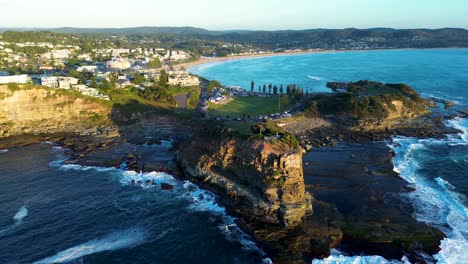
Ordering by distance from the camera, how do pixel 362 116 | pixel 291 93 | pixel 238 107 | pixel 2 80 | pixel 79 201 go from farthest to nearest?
pixel 291 93
pixel 238 107
pixel 2 80
pixel 362 116
pixel 79 201

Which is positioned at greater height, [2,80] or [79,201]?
[2,80]

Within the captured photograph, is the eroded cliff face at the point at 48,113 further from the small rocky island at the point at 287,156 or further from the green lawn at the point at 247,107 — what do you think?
the green lawn at the point at 247,107

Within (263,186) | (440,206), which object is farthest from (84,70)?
(440,206)

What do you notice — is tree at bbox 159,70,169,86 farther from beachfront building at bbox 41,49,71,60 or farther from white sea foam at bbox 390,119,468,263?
white sea foam at bbox 390,119,468,263

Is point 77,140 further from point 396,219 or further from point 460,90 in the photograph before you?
point 460,90

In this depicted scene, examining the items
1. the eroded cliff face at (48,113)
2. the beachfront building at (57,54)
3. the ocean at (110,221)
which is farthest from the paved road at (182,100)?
the beachfront building at (57,54)

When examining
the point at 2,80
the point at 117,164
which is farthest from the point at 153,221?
the point at 2,80
